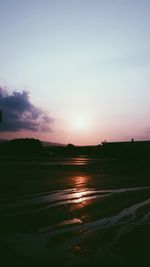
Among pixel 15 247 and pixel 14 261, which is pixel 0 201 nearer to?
pixel 15 247

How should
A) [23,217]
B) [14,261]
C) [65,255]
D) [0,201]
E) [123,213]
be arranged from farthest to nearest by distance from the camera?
[0,201], [123,213], [23,217], [65,255], [14,261]

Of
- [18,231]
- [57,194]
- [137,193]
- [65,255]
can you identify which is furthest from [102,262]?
A: [137,193]

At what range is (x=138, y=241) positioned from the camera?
26.1ft

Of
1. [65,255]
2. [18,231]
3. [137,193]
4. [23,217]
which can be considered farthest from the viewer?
[137,193]

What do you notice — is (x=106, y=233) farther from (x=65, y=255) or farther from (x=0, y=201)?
(x=0, y=201)

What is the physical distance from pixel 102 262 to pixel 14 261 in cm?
153

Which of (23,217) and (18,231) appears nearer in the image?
(18,231)

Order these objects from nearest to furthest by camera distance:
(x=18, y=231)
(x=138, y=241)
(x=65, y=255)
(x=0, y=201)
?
(x=65, y=255), (x=138, y=241), (x=18, y=231), (x=0, y=201)

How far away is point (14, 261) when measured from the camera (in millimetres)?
6293

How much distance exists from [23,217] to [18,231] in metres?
1.85

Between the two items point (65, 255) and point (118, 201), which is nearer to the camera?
point (65, 255)

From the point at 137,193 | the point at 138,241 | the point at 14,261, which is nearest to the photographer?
the point at 14,261

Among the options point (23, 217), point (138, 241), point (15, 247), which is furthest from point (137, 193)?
point (15, 247)

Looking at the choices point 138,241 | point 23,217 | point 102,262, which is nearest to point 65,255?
point 102,262
